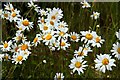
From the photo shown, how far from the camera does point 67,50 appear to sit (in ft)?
5.78

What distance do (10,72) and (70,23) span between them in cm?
51

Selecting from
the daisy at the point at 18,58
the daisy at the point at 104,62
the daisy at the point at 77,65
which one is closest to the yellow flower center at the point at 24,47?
the daisy at the point at 18,58

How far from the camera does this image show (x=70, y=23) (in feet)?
6.50

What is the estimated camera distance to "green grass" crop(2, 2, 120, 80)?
5.27 ft

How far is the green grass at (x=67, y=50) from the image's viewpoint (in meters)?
1.61

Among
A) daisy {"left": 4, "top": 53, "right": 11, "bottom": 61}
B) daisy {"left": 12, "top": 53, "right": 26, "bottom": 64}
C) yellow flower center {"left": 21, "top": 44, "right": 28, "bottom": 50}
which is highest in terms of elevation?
yellow flower center {"left": 21, "top": 44, "right": 28, "bottom": 50}

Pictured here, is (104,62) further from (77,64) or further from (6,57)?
(6,57)

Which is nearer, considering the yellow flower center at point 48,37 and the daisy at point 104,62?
the daisy at point 104,62

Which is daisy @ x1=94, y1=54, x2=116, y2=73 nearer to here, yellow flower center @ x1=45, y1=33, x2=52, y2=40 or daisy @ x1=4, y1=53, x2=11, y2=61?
yellow flower center @ x1=45, y1=33, x2=52, y2=40

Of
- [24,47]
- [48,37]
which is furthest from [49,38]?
[24,47]

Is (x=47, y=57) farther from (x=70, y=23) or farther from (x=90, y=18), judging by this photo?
(x=90, y=18)

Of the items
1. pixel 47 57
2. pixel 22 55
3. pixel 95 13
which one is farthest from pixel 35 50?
pixel 95 13

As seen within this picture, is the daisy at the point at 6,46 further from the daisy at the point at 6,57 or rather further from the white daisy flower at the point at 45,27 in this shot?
the white daisy flower at the point at 45,27

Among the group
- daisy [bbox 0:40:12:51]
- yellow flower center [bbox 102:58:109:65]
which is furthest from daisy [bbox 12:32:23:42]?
yellow flower center [bbox 102:58:109:65]
